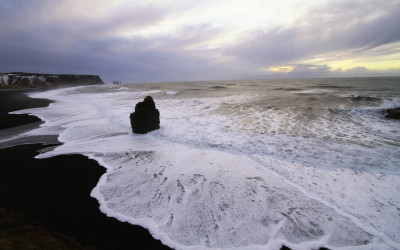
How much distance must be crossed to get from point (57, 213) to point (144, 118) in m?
4.86

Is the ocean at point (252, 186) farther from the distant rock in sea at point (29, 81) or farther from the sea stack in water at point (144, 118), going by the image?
the distant rock in sea at point (29, 81)

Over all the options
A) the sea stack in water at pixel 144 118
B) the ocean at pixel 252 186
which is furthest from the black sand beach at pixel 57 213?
the sea stack in water at pixel 144 118

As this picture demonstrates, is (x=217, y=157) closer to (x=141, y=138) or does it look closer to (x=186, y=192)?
(x=186, y=192)

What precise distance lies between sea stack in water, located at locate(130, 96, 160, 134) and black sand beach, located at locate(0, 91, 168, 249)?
2886 millimetres

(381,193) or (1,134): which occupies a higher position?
Answer: (1,134)

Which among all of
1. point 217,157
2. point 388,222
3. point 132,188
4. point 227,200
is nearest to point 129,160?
point 132,188

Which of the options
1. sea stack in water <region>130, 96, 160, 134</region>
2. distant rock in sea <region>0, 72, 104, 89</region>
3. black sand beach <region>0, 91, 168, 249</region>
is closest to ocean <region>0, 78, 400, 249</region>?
black sand beach <region>0, 91, 168, 249</region>

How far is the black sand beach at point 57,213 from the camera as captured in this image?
7.55 feet

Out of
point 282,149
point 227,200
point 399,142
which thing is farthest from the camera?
point 399,142

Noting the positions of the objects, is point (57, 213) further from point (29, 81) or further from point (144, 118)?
point (29, 81)

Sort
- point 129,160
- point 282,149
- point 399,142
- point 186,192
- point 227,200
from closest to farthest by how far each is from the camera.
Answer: point 227,200 → point 186,192 → point 129,160 → point 282,149 → point 399,142

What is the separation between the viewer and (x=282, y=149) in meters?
5.62

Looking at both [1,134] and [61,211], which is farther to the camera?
[1,134]

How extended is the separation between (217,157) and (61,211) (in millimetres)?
3697
